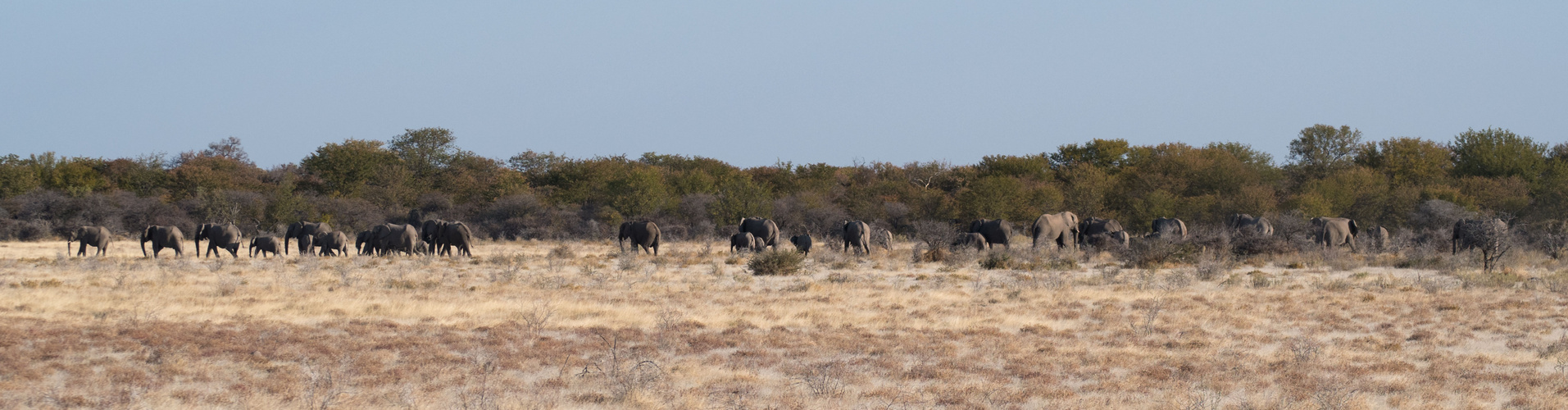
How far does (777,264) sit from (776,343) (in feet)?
32.2

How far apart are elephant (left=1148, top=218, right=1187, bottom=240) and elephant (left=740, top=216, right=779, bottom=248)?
33.7ft

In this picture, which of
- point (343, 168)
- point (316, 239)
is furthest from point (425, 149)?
point (316, 239)

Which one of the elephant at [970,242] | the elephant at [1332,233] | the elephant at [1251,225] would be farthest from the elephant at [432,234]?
the elephant at [1332,233]

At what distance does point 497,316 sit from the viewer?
12.5 metres

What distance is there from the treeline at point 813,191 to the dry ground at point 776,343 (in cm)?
2248

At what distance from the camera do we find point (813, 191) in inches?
2292

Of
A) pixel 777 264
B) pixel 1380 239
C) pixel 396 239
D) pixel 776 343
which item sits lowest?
pixel 776 343

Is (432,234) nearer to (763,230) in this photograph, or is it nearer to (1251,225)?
(763,230)

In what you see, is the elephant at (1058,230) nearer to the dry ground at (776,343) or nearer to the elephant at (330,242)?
the dry ground at (776,343)

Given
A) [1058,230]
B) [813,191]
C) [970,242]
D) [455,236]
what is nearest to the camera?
[970,242]

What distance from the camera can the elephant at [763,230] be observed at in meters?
29.7

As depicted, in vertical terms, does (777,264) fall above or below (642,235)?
below

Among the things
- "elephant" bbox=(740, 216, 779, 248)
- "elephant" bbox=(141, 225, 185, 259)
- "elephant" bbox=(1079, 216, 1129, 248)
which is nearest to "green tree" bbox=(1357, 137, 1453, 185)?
"elephant" bbox=(1079, 216, 1129, 248)

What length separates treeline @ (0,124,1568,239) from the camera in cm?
4359
